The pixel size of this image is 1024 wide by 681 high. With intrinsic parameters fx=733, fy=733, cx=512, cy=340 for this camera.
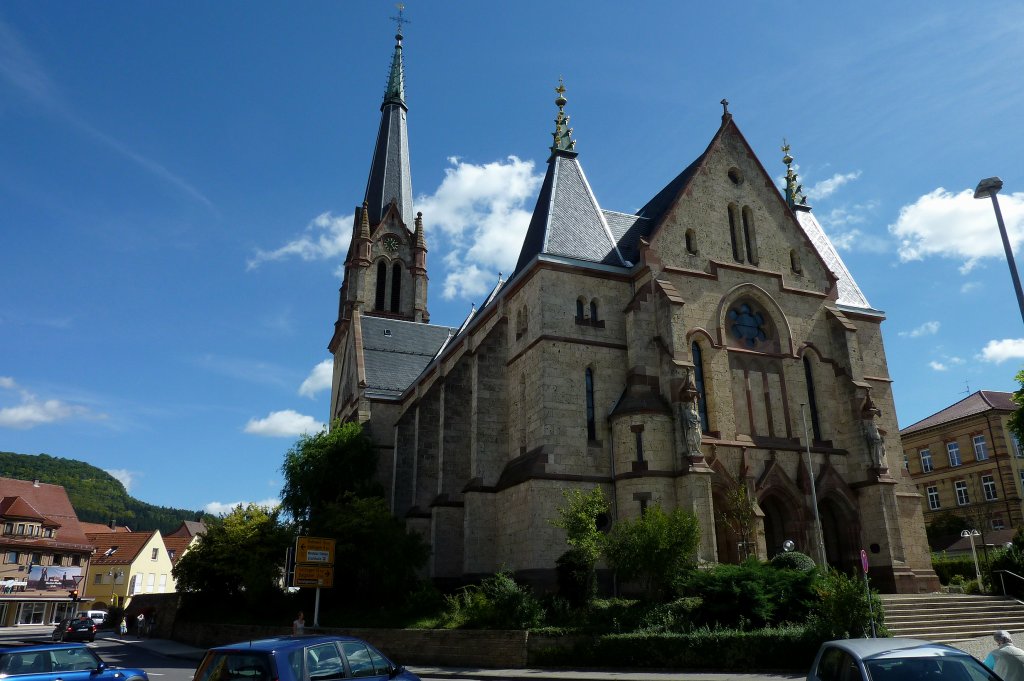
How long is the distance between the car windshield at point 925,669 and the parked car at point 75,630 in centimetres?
3548

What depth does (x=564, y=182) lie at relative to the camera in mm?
32500

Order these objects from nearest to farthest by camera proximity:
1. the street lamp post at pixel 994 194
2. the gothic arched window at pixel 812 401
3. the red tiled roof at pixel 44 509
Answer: the street lamp post at pixel 994 194 < the gothic arched window at pixel 812 401 < the red tiled roof at pixel 44 509

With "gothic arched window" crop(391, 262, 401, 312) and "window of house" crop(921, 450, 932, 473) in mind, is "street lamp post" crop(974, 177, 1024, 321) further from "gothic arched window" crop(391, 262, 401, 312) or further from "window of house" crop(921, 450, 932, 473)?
"gothic arched window" crop(391, 262, 401, 312)

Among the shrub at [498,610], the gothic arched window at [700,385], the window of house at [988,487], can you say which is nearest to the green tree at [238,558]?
the shrub at [498,610]

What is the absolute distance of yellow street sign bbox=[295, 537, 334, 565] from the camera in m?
25.4

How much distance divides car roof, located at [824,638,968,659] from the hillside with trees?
432 feet

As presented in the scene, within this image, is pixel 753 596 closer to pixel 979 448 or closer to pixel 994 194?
pixel 994 194

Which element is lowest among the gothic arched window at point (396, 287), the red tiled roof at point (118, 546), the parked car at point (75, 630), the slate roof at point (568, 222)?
the parked car at point (75, 630)

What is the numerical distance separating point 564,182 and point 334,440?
17.5 meters

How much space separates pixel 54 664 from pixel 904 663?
1203cm

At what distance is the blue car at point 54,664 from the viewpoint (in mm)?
11023

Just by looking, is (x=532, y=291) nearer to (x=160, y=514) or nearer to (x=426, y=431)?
(x=426, y=431)

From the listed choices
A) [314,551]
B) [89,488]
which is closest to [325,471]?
[314,551]

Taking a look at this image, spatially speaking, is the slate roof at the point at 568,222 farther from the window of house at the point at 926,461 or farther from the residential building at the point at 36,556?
the residential building at the point at 36,556
